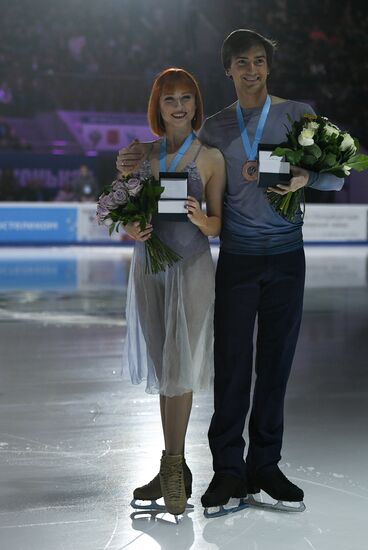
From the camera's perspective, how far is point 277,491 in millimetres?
3627

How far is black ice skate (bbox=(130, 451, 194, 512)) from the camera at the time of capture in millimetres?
3581

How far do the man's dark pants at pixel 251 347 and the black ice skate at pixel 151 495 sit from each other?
0.14 metres

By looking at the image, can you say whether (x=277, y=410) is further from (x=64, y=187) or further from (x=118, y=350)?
(x=64, y=187)

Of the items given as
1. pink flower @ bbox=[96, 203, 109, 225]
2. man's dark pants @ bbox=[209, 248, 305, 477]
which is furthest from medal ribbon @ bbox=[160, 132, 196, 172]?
man's dark pants @ bbox=[209, 248, 305, 477]

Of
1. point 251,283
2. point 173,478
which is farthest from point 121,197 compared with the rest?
point 173,478

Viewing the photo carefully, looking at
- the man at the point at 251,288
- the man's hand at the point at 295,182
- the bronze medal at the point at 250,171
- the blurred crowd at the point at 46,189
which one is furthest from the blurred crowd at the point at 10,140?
the man's hand at the point at 295,182

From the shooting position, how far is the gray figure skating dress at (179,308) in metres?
3.55

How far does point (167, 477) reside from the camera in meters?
3.55

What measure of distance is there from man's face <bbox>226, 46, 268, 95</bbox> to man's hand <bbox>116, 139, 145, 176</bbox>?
0.45m

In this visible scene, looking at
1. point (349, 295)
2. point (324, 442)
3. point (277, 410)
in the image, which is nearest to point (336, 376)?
point (324, 442)

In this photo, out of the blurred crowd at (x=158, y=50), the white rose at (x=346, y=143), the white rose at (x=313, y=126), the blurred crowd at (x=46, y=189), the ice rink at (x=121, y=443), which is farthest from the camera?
the blurred crowd at (x=158, y=50)

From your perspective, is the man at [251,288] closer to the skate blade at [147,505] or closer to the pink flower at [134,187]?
the skate blade at [147,505]

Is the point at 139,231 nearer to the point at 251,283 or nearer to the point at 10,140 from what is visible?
the point at 251,283

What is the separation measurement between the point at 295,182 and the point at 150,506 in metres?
1.34
